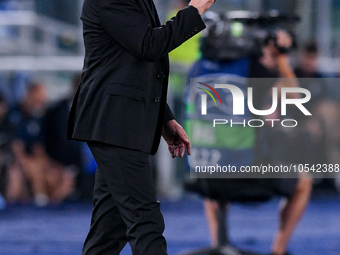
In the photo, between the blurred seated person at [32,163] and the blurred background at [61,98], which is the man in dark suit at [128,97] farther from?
the blurred seated person at [32,163]

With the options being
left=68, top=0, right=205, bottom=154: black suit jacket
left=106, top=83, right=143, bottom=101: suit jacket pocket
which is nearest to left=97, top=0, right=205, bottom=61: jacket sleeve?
left=68, top=0, right=205, bottom=154: black suit jacket

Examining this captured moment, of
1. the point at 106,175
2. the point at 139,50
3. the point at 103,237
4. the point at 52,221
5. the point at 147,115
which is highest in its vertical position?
the point at 139,50

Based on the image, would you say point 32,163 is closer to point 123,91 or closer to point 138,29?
point 123,91

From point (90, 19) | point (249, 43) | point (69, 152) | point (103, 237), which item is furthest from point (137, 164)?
point (69, 152)

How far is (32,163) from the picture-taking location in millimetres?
9461

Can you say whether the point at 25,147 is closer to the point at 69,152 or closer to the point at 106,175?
the point at 69,152

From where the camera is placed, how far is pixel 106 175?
→ 2.99 meters

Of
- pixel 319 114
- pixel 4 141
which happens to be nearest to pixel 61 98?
pixel 4 141

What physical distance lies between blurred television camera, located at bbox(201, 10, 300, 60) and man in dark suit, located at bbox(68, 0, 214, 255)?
1.77 meters

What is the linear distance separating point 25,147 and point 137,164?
262 inches

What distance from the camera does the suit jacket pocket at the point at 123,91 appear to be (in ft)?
9.64

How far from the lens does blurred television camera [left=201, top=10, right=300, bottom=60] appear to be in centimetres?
477

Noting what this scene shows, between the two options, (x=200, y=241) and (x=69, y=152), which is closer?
(x=200, y=241)

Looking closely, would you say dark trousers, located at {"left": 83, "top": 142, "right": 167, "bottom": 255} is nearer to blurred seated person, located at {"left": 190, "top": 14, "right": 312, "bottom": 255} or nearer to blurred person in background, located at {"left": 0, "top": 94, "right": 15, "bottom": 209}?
blurred seated person, located at {"left": 190, "top": 14, "right": 312, "bottom": 255}
